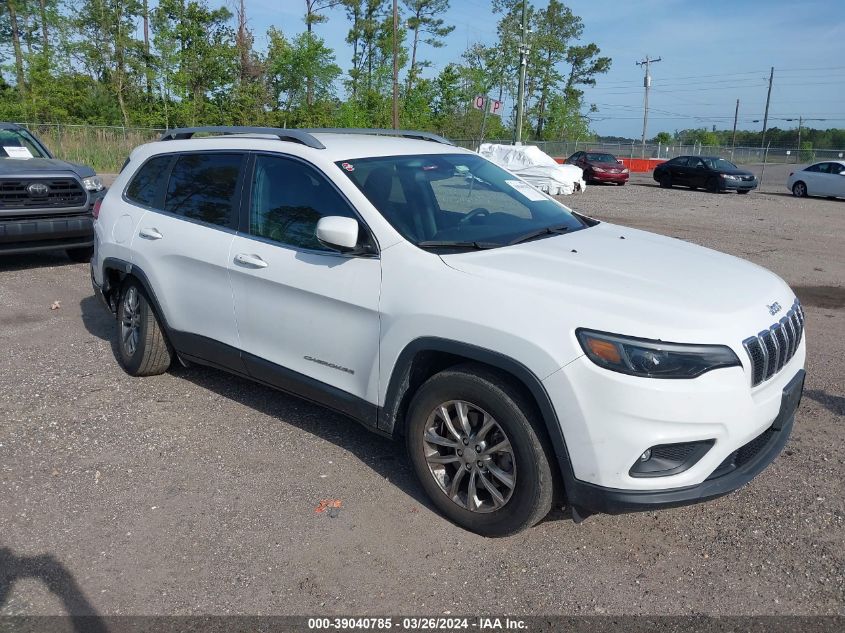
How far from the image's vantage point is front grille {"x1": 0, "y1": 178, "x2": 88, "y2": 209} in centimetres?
849

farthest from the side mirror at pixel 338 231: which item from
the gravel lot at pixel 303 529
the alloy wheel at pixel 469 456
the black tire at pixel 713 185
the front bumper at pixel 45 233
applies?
the black tire at pixel 713 185

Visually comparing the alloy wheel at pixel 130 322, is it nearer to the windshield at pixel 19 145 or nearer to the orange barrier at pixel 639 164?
the windshield at pixel 19 145

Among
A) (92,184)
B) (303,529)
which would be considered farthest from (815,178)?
(303,529)

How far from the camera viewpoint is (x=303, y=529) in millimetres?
3520

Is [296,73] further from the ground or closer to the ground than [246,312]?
further from the ground

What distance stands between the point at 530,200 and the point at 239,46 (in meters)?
43.6

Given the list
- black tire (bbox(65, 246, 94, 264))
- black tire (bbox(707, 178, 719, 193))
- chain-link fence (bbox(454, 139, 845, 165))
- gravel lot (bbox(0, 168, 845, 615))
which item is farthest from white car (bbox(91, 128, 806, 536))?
chain-link fence (bbox(454, 139, 845, 165))

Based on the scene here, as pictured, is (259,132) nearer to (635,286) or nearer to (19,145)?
(635,286)

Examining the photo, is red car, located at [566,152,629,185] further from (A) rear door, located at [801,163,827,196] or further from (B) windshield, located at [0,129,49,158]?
(B) windshield, located at [0,129,49,158]

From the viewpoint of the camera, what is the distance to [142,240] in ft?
16.3

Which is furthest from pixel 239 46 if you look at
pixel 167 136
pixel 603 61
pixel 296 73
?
pixel 167 136

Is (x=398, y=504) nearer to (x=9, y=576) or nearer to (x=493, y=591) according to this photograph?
(x=493, y=591)

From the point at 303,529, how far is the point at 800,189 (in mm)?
26844

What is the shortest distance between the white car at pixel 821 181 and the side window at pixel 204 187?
2493 cm
